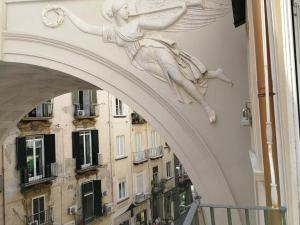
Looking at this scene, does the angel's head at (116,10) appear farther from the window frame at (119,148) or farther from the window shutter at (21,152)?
the window frame at (119,148)

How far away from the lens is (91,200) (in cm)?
1563

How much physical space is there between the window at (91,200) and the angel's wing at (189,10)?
10709 millimetres

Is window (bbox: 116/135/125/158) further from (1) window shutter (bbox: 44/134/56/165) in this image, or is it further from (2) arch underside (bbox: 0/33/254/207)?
(2) arch underside (bbox: 0/33/254/207)

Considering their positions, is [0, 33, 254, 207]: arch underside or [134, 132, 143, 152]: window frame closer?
[0, 33, 254, 207]: arch underside

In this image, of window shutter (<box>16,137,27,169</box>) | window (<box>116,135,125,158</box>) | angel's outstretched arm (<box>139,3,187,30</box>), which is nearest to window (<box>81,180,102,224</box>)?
window (<box>116,135,125,158</box>)

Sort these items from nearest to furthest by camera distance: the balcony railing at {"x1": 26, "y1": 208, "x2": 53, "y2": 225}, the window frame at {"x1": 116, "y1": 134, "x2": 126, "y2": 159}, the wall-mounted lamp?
the wall-mounted lamp → the balcony railing at {"x1": 26, "y1": 208, "x2": 53, "y2": 225} → the window frame at {"x1": 116, "y1": 134, "x2": 126, "y2": 159}

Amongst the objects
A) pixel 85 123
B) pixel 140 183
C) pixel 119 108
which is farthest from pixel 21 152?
pixel 140 183

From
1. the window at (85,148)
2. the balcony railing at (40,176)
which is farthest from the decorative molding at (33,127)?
the window at (85,148)

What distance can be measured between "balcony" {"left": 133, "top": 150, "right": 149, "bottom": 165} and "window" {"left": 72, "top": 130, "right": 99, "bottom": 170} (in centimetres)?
302

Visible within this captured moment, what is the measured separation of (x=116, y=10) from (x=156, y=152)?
15.9 meters

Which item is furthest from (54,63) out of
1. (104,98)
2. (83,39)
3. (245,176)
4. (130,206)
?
(130,206)

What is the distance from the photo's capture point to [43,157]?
13.8 meters

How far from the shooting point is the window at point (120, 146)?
1757 centimetres

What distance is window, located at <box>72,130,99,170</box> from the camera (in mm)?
14961
